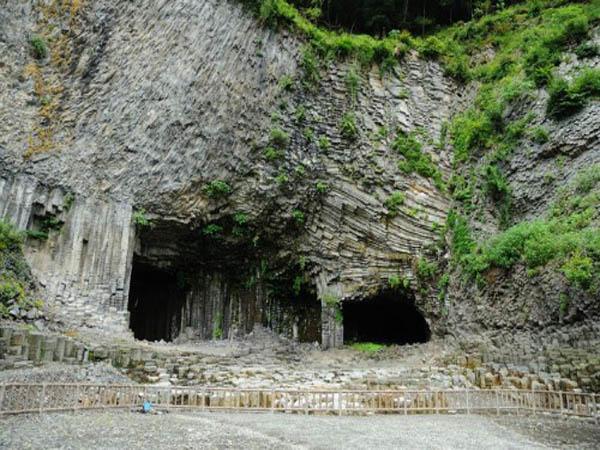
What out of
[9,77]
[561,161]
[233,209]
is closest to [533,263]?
[561,161]

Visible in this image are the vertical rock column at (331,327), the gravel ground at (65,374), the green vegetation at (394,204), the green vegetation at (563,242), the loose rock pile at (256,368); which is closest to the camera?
the gravel ground at (65,374)

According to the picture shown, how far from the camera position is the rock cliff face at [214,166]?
18.7 meters

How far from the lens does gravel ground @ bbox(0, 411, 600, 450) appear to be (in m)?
6.86

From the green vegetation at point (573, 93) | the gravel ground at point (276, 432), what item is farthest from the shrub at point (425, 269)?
the gravel ground at point (276, 432)

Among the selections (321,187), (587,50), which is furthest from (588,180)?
(321,187)

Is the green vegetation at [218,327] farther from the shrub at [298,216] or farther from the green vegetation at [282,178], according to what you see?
the green vegetation at [282,178]

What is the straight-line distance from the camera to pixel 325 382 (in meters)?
14.3

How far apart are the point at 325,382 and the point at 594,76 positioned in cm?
1311

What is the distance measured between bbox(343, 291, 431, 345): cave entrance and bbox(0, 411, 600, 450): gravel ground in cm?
1232

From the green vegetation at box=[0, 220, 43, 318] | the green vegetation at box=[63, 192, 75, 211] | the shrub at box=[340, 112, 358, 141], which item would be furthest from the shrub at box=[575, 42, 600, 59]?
the green vegetation at box=[0, 220, 43, 318]

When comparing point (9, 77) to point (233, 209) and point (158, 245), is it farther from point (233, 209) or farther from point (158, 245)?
point (233, 209)

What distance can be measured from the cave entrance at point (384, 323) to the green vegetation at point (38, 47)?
52.4 feet

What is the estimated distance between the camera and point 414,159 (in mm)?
21516

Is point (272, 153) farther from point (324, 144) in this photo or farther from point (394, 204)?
point (394, 204)
